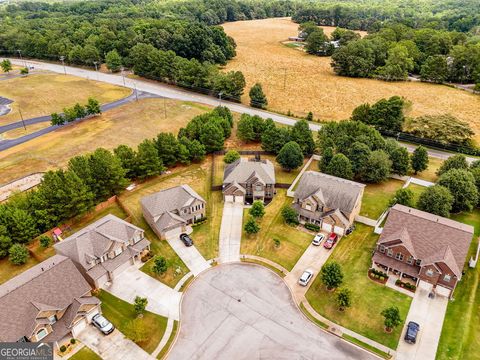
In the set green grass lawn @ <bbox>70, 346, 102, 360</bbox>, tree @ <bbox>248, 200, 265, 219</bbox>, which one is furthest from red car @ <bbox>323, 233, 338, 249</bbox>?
green grass lawn @ <bbox>70, 346, 102, 360</bbox>

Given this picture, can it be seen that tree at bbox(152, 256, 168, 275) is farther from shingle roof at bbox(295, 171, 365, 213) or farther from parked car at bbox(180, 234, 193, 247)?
shingle roof at bbox(295, 171, 365, 213)

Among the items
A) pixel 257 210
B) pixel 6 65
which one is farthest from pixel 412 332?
pixel 6 65

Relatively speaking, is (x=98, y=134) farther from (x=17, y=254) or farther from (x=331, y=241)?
(x=331, y=241)

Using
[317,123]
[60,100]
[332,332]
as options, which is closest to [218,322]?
[332,332]

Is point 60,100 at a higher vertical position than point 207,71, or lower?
lower

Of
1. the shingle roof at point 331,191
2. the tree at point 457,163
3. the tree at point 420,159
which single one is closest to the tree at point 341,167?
the shingle roof at point 331,191

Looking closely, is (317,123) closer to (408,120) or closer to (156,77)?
(408,120)

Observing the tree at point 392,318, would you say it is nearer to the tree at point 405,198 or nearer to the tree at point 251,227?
the tree at point 251,227
